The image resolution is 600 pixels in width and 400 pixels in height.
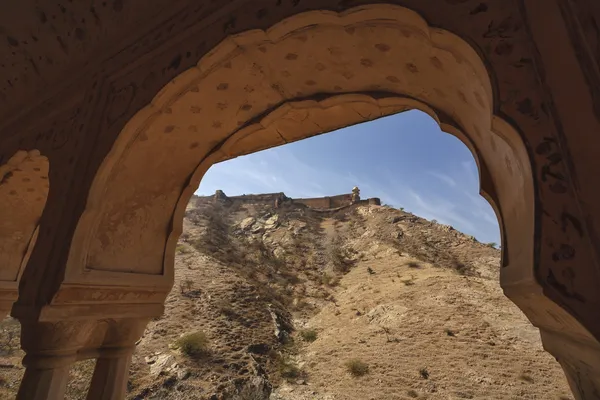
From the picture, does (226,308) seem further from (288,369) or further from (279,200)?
(279,200)

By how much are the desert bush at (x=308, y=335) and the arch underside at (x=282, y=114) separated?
39.7 feet

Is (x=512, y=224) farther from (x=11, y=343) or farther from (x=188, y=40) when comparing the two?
(x=11, y=343)

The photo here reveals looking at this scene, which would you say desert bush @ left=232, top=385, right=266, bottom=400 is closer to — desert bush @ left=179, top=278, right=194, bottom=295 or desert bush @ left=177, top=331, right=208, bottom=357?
desert bush @ left=177, top=331, right=208, bottom=357

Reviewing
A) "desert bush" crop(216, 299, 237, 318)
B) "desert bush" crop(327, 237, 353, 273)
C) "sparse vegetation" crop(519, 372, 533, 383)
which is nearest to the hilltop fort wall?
"desert bush" crop(327, 237, 353, 273)

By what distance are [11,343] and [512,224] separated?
15.1 meters

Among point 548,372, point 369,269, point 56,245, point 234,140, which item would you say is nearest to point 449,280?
point 369,269

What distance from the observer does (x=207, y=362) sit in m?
11.4

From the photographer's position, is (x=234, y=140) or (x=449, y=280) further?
(x=449, y=280)

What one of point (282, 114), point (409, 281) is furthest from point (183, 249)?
point (282, 114)

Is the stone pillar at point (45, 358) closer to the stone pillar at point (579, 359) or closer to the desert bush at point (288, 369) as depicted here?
the stone pillar at point (579, 359)

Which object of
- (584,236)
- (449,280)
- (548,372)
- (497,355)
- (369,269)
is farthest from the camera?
(369,269)

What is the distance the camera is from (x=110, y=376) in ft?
10.7

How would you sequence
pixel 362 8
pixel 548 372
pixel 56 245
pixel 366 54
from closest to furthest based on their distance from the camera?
1. pixel 362 8
2. pixel 366 54
3. pixel 56 245
4. pixel 548 372

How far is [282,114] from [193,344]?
36.5 feet
